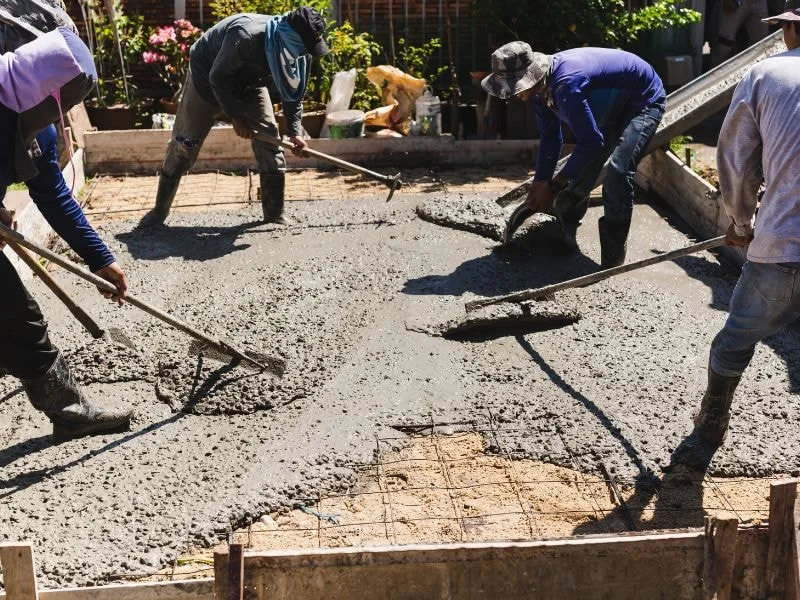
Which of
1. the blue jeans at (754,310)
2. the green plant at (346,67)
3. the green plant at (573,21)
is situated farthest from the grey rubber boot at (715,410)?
the green plant at (346,67)

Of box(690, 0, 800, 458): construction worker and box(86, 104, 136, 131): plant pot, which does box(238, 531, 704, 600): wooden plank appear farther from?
box(86, 104, 136, 131): plant pot

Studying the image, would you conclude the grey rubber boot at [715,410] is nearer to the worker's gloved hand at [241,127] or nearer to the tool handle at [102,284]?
the tool handle at [102,284]

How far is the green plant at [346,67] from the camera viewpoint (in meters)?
9.06

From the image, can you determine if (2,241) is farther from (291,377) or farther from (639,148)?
(639,148)

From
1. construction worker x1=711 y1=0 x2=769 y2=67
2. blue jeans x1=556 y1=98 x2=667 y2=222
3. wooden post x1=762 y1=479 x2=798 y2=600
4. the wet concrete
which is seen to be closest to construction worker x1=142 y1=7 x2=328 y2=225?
the wet concrete

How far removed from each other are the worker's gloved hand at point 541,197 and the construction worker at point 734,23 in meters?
5.31

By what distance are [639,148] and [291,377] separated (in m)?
2.50

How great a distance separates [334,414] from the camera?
431 cm

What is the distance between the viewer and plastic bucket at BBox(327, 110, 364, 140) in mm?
8383

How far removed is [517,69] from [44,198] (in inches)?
101

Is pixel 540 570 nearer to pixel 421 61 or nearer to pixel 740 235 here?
pixel 740 235

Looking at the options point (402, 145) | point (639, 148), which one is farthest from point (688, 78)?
point (639, 148)

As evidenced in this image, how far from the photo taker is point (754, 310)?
3527mm

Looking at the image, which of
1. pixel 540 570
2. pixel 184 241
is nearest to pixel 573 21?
pixel 184 241
